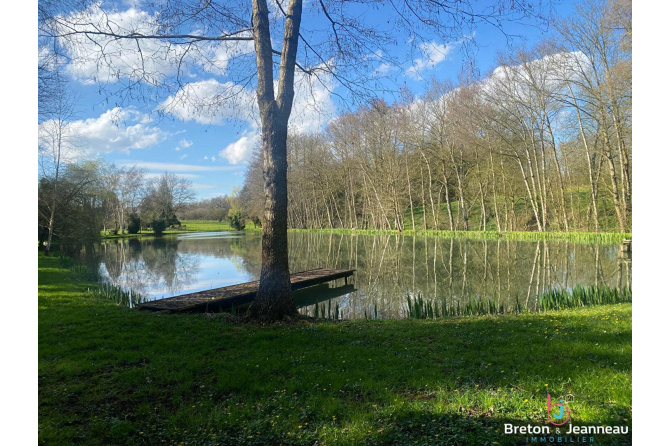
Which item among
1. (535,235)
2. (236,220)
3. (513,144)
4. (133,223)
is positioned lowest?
(535,235)

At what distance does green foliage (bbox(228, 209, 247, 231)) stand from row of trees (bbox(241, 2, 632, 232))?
11.7m

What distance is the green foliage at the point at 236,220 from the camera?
46875 mm

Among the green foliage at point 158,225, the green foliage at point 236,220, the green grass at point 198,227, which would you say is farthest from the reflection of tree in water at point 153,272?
the green foliage at point 236,220

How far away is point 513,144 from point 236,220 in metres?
35.5

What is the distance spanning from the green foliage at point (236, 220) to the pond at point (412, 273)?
29.6 meters

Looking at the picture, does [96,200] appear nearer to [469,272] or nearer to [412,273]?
[412,273]

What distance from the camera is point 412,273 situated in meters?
10.8

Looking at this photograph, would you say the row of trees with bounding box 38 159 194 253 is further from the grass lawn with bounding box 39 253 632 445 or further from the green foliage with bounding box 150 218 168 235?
the grass lawn with bounding box 39 253 632 445

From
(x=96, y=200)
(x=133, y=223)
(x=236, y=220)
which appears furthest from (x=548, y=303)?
(x=236, y=220)

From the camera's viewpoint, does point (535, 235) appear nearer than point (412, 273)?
No

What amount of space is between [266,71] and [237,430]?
484cm

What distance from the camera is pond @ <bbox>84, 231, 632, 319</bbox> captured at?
777 centimetres

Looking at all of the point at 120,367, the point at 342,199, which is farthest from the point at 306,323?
the point at 342,199
